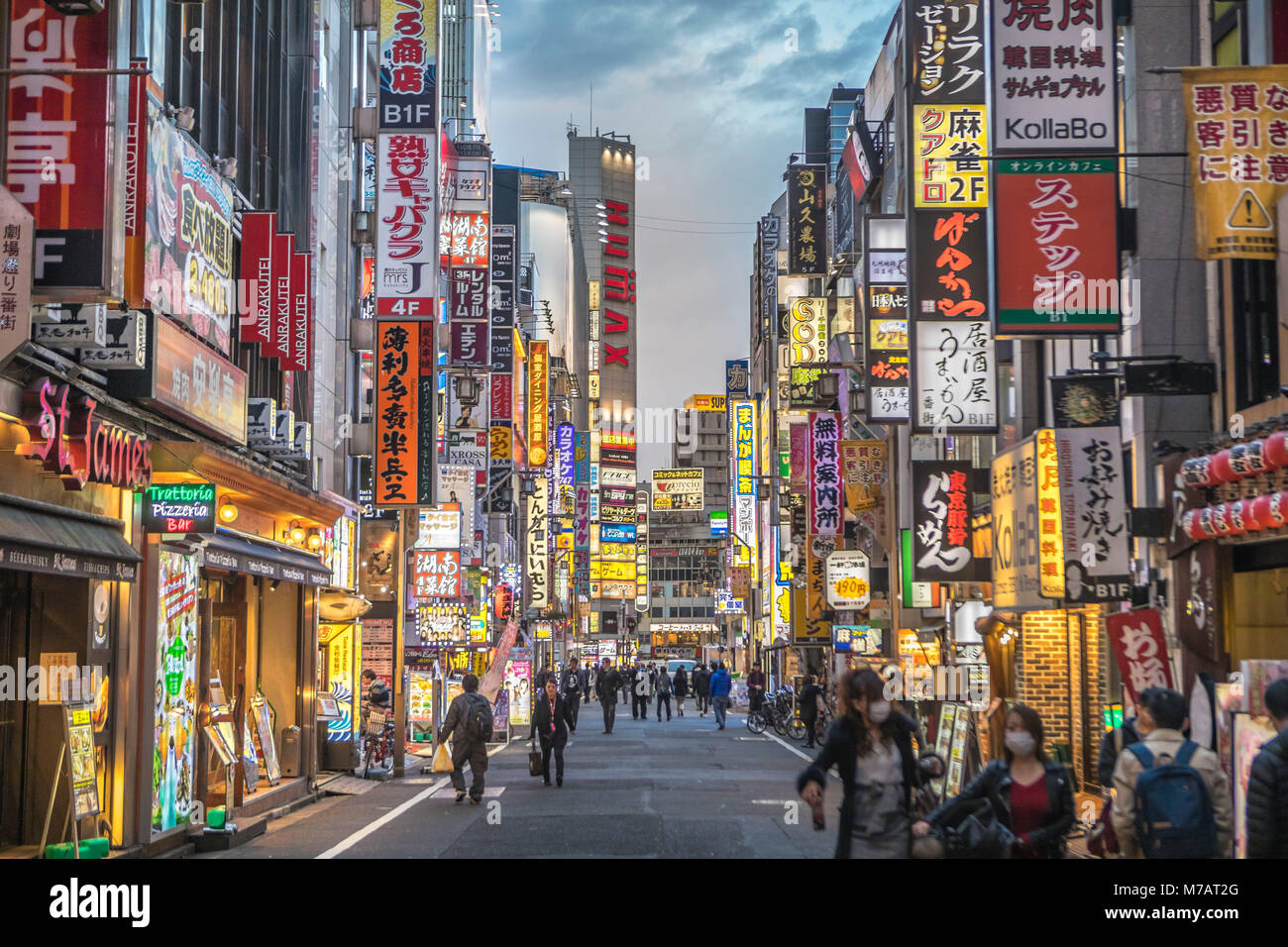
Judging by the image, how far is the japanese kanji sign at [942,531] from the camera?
81.4 feet

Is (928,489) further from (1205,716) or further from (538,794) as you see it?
(1205,716)

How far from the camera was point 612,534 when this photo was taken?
12281 centimetres

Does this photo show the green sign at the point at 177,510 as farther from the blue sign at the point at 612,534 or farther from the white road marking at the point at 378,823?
the blue sign at the point at 612,534

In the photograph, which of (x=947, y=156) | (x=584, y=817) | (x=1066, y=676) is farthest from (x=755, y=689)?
(x=584, y=817)

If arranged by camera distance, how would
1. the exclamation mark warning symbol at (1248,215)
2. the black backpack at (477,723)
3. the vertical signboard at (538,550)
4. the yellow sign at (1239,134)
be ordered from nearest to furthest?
the yellow sign at (1239,134)
the exclamation mark warning symbol at (1248,215)
the black backpack at (477,723)
the vertical signboard at (538,550)

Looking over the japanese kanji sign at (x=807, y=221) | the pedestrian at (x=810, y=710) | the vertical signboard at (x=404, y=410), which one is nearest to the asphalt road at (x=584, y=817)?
the pedestrian at (x=810, y=710)

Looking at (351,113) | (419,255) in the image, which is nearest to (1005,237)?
(419,255)

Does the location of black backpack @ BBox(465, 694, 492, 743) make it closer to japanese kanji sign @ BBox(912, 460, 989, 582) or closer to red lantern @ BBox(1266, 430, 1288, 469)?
japanese kanji sign @ BBox(912, 460, 989, 582)

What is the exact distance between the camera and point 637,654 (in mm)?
163750

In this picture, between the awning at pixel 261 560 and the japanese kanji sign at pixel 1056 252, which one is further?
the awning at pixel 261 560

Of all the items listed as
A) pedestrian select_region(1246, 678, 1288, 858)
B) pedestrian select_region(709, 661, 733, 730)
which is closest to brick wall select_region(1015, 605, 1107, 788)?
pedestrian select_region(1246, 678, 1288, 858)

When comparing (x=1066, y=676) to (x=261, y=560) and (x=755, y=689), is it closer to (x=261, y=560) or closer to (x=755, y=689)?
(x=261, y=560)

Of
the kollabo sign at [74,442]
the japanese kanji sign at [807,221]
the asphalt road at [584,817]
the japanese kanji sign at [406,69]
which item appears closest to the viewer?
the kollabo sign at [74,442]

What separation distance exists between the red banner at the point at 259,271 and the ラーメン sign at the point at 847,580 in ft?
58.3
